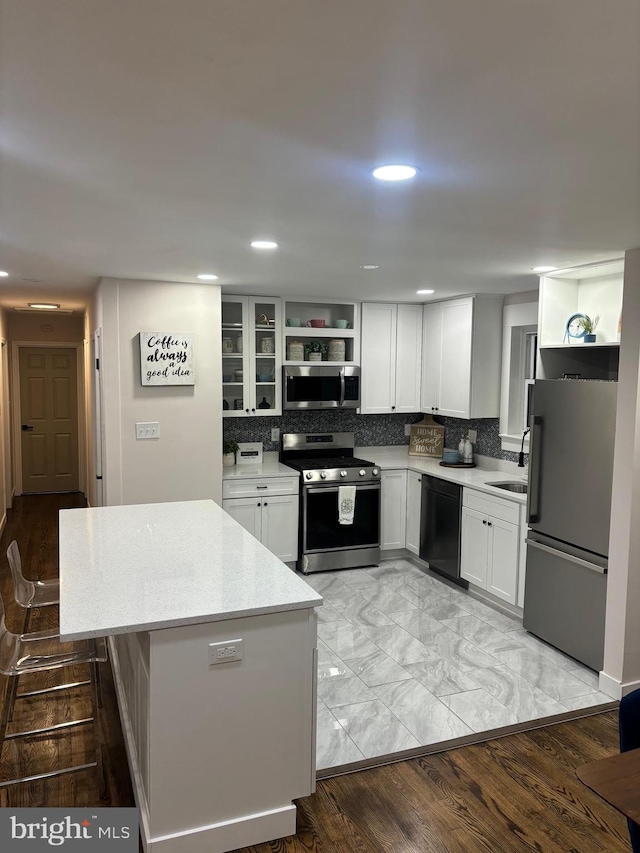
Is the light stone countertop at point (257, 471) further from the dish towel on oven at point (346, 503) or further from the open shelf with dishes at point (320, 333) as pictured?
the open shelf with dishes at point (320, 333)

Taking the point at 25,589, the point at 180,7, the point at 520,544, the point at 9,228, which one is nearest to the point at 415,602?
the point at 520,544

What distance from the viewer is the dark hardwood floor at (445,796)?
228 cm

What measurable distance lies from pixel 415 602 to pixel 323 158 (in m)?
3.59

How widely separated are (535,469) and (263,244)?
2.12 metres

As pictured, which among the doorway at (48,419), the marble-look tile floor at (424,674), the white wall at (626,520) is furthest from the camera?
the doorway at (48,419)

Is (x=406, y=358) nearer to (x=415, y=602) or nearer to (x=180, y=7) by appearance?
(x=415, y=602)

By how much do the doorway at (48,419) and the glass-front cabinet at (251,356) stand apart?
403cm

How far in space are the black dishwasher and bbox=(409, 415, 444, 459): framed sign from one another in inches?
28.6

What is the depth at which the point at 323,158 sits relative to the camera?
1842 millimetres

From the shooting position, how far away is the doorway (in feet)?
27.7

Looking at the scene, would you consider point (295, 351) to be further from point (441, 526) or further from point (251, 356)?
point (441, 526)

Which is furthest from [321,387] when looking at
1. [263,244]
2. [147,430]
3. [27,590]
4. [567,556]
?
[27,590]
